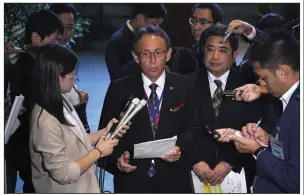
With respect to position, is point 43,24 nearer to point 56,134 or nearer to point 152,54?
point 152,54

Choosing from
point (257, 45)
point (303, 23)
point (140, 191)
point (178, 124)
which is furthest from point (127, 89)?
point (303, 23)

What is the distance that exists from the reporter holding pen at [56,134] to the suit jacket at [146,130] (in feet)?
1.07

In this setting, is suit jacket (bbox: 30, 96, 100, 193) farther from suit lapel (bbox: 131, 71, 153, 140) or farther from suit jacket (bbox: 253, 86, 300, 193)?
suit jacket (bbox: 253, 86, 300, 193)

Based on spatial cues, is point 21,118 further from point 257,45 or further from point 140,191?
point 257,45

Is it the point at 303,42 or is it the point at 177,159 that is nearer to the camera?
the point at 303,42

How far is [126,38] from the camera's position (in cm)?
382

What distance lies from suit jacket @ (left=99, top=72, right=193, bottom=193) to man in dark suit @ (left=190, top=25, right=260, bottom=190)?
0.12 meters

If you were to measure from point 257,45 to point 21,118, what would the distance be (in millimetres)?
1417

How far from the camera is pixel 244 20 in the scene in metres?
3.39

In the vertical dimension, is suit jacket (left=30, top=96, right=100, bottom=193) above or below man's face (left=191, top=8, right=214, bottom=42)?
below

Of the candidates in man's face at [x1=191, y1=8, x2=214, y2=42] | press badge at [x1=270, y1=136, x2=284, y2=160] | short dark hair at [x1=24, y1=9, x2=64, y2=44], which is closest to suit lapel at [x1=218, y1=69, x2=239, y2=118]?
man's face at [x1=191, y1=8, x2=214, y2=42]

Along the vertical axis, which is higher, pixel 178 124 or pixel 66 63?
pixel 66 63

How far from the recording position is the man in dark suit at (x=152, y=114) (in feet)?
9.84

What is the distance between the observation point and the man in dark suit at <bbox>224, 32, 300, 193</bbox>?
92.9 inches
